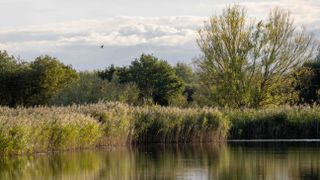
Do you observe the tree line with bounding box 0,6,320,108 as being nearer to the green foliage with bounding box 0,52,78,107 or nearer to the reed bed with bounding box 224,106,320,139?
the green foliage with bounding box 0,52,78,107

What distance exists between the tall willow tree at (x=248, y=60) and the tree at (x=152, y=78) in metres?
12.2

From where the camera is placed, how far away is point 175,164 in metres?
27.9

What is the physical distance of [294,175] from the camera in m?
23.8

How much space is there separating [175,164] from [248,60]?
28.5m

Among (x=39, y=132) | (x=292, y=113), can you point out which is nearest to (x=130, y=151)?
(x=39, y=132)

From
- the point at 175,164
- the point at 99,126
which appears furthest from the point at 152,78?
the point at 175,164

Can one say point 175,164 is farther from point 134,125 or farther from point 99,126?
point 134,125

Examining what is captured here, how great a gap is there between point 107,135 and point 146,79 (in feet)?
110

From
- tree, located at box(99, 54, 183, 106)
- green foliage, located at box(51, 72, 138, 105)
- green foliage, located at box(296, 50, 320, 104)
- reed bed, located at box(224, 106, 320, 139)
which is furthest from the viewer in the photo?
tree, located at box(99, 54, 183, 106)

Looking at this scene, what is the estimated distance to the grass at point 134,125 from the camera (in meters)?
31.5

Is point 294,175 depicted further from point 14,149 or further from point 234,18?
point 234,18

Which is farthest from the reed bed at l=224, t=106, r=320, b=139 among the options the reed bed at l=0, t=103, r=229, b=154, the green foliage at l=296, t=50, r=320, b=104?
the green foliage at l=296, t=50, r=320, b=104

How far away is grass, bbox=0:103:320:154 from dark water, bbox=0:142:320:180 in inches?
38.1

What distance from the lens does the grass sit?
3153 cm
